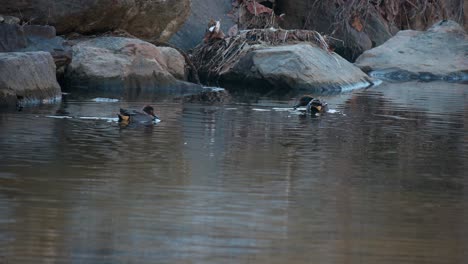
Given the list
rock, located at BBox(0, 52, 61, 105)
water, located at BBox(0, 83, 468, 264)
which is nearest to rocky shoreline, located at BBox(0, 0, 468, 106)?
rock, located at BBox(0, 52, 61, 105)

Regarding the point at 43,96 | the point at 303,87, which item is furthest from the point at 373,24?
the point at 43,96

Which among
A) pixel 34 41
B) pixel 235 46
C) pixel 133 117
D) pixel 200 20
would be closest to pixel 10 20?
pixel 34 41

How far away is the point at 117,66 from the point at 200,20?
664 centimetres

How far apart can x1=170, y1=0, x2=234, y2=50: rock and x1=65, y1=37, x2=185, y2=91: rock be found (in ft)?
14.9

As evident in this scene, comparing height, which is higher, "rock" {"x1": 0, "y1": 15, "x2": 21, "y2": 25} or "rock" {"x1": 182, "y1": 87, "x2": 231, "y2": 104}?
"rock" {"x1": 0, "y1": 15, "x2": 21, "y2": 25}

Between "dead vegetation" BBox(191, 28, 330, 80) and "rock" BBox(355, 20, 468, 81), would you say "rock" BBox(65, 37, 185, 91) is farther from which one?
"rock" BBox(355, 20, 468, 81)

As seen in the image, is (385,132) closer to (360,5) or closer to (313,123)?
(313,123)

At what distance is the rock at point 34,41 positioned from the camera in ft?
47.9

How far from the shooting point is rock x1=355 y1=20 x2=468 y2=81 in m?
24.0

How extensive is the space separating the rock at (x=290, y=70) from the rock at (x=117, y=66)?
2.22 metres

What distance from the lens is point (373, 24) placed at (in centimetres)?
2694

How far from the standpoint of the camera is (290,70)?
18.9 metres

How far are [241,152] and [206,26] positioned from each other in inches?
530

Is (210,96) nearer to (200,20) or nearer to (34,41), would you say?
(34,41)
